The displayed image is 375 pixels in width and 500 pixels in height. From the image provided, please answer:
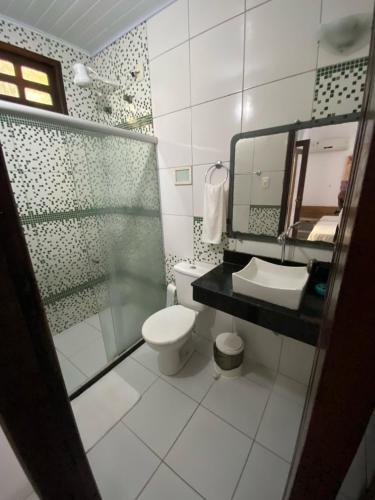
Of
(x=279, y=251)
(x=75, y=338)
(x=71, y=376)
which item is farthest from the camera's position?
(x=75, y=338)

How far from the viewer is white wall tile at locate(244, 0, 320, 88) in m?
1.02

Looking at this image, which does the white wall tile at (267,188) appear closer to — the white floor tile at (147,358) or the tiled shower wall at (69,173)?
the tiled shower wall at (69,173)

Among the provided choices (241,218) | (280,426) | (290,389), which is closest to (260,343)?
(290,389)

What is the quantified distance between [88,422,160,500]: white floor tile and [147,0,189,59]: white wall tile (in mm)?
2546

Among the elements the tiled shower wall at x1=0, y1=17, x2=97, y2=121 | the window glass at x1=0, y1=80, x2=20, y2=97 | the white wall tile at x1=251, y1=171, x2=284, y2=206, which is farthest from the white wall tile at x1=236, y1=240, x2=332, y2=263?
the window glass at x1=0, y1=80, x2=20, y2=97

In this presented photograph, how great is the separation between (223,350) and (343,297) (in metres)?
1.40

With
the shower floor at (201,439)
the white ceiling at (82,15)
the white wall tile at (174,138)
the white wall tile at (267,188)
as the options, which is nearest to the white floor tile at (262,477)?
the shower floor at (201,439)

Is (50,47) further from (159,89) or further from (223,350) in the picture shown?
Result: (223,350)

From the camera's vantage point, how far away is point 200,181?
158 centimetres

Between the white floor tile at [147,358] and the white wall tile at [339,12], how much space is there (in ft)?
7.23

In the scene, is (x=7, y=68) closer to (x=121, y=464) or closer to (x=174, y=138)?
(x=174, y=138)

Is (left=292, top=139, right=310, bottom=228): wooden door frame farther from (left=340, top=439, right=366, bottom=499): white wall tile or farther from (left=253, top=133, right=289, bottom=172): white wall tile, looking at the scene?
(left=340, top=439, right=366, bottom=499): white wall tile

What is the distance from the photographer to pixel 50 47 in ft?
5.67

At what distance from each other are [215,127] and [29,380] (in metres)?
1.56
